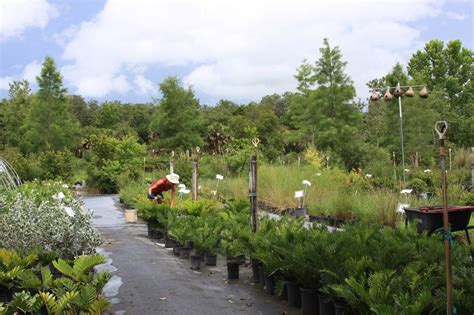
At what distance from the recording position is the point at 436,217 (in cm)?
596

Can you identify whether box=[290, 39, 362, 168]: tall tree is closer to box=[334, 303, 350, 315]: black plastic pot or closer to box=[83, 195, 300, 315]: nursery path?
box=[83, 195, 300, 315]: nursery path

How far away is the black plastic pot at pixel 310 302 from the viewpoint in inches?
182

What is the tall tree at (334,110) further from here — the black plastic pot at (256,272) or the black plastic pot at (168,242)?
the black plastic pot at (256,272)

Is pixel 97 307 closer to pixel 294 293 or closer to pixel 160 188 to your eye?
pixel 294 293

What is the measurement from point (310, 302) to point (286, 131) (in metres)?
21.9

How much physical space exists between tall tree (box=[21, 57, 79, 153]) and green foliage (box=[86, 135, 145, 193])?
6.40 m

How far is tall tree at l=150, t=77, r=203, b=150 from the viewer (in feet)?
79.5

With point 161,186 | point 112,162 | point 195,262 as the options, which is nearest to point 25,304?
point 195,262

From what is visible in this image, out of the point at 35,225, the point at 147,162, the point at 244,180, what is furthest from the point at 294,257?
the point at 147,162

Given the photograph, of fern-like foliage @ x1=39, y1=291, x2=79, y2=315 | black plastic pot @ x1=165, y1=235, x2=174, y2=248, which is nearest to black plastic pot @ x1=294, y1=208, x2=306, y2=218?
black plastic pot @ x1=165, y1=235, x2=174, y2=248

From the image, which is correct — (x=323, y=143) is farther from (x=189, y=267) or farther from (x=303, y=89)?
(x=189, y=267)

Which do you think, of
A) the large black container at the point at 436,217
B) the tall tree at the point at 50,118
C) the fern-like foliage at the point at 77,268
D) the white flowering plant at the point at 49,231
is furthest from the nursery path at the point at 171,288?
the tall tree at the point at 50,118

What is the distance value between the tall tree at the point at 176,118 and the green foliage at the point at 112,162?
2957 mm

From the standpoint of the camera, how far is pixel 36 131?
87.6 feet
